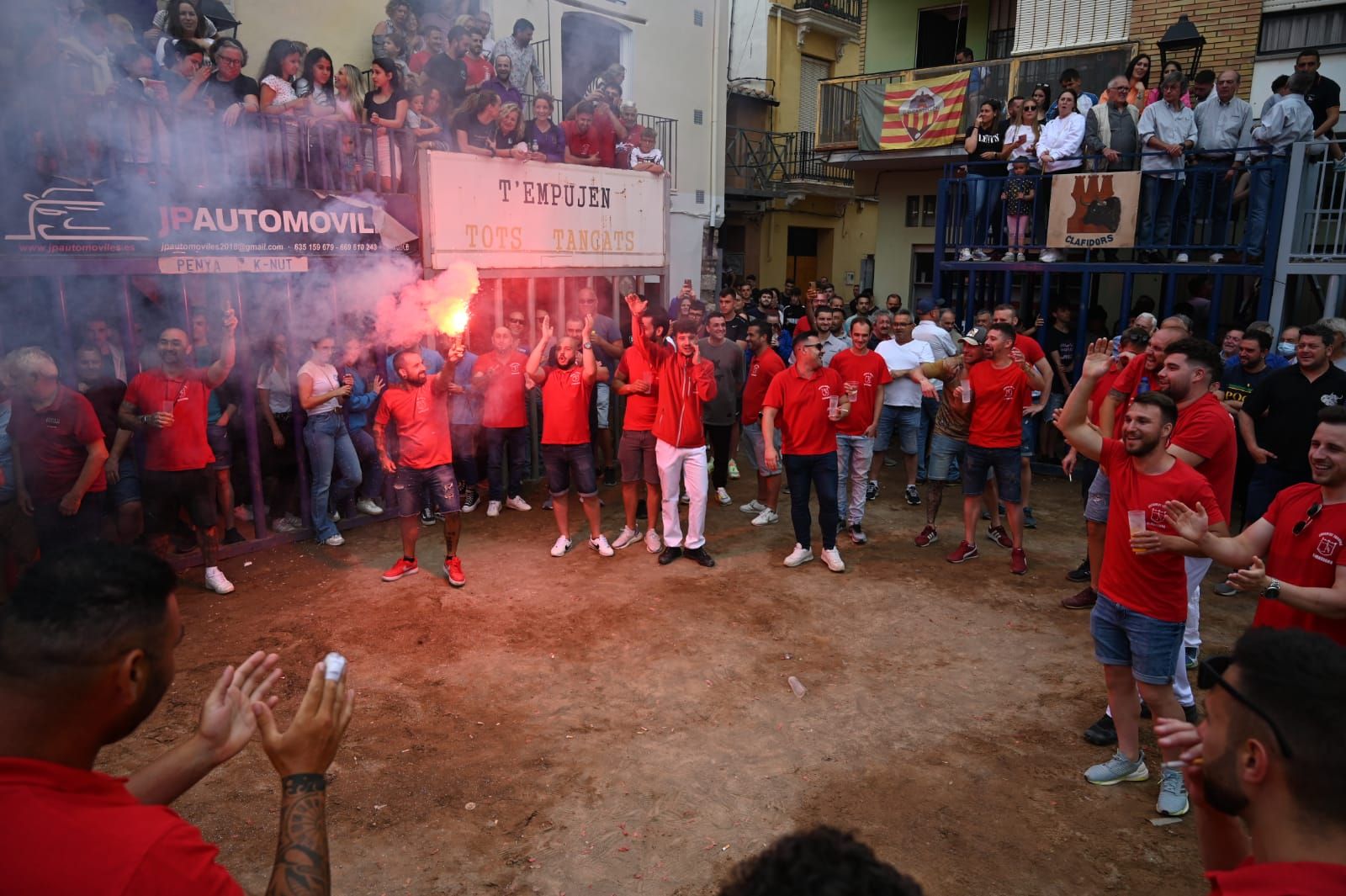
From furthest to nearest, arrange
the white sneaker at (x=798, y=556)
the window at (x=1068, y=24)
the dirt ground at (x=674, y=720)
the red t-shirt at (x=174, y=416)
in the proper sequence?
1. the window at (x=1068, y=24)
2. the white sneaker at (x=798, y=556)
3. the red t-shirt at (x=174, y=416)
4. the dirt ground at (x=674, y=720)

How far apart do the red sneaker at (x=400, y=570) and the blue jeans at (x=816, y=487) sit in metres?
3.22

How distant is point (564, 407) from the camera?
7.85 metres

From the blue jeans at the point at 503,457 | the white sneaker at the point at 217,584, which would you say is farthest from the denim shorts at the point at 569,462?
the white sneaker at the point at 217,584

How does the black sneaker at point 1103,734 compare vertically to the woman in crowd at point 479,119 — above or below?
below

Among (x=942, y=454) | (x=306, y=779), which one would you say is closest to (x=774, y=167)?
(x=942, y=454)

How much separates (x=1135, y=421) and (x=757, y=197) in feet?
58.3

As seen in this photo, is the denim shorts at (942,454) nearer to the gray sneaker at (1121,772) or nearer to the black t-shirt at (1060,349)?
the black t-shirt at (1060,349)

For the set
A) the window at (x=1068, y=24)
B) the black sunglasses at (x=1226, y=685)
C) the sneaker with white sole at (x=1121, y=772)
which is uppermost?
the window at (x=1068, y=24)

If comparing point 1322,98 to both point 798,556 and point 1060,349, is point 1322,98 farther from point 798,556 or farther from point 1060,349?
point 798,556

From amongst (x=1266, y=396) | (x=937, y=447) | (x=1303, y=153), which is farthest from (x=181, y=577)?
(x=1303, y=153)

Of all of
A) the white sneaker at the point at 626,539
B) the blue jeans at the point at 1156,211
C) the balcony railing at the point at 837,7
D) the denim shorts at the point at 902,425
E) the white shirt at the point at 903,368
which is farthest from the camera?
the balcony railing at the point at 837,7

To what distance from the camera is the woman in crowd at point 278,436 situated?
788cm

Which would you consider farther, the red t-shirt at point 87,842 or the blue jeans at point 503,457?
the blue jeans at point 503,457

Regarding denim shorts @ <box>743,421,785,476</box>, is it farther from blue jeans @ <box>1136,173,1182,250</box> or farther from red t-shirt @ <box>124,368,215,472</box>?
blue jeans @ <box>1136,173,1182,250</box>
